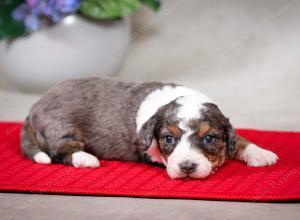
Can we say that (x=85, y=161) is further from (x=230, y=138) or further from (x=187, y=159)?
(x=230, y=138)

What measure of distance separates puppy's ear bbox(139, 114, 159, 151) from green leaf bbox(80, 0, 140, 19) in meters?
3.19

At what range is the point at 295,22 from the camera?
931 cm

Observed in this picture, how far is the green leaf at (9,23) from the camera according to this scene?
8.05 metres

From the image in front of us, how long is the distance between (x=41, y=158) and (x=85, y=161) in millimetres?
388

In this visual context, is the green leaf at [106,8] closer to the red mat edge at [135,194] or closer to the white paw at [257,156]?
the white paw at [257,156]

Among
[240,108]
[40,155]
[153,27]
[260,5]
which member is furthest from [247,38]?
[40,155]

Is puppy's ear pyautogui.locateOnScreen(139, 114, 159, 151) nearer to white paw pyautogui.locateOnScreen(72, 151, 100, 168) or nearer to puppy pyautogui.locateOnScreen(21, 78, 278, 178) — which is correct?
puppy pyautogui.locateOnScreen(21, 78, 278, 178)

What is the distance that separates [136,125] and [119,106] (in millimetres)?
266

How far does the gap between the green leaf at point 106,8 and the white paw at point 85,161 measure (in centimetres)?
307

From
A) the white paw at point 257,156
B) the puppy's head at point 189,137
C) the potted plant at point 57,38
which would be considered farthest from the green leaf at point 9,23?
the white paw at point 257,156

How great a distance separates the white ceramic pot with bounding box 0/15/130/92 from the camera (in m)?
8.09

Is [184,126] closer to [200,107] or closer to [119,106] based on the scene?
[200,107]

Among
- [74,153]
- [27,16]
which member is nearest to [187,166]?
[74,153]

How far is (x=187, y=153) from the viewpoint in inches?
189
